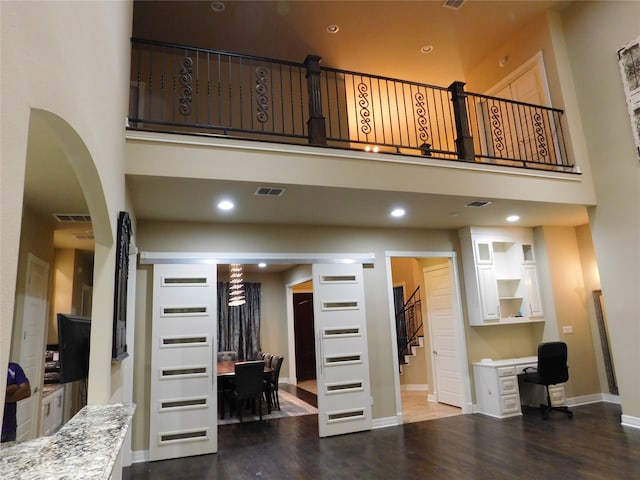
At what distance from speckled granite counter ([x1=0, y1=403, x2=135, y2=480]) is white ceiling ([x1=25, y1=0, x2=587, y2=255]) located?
7.57 feet

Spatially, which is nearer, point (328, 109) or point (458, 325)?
point (328, 109)

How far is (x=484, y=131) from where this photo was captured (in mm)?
7082

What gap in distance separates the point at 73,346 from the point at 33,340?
255 centimetres

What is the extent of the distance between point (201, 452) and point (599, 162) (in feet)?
20.2

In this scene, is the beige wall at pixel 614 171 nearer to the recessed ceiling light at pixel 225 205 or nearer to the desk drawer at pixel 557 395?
the desk drawer at pixel 557 395

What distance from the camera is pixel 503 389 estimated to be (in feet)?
19.4

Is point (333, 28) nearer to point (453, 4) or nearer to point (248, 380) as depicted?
point (453, 4)

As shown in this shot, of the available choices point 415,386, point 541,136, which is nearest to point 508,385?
point 415,386

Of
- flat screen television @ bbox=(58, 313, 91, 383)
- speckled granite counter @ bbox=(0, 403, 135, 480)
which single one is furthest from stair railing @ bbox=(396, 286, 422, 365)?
speckled granite counter @ bbox=(0, 403, 135, 480)

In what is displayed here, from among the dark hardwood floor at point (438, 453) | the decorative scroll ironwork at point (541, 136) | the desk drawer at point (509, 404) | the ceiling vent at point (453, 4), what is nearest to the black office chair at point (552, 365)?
the desk drawer at point (509, 404)

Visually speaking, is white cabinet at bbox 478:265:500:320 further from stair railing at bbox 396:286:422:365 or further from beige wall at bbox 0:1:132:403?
beige wall at bbox 0:1:132:403

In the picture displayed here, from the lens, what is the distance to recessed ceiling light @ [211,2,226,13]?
560 centimetres

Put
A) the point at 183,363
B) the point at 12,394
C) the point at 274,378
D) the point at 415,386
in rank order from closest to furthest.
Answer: the point at 12,394, the point at 183,363, the point at 274,378, the point at 415,386

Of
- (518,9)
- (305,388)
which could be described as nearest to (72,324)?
(518,9)
